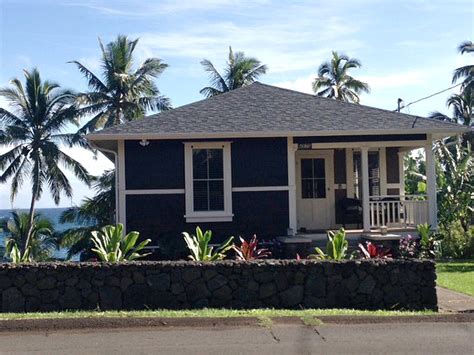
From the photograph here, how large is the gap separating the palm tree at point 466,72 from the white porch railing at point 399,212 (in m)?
23.9

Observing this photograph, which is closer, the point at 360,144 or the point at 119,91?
the point at 360,144

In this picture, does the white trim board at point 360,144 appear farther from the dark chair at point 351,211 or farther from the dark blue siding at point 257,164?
the dark chair at point 351,211

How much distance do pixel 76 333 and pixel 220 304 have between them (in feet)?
9.14

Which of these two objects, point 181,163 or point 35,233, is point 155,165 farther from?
point 35,233

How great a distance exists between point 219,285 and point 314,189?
330 inches

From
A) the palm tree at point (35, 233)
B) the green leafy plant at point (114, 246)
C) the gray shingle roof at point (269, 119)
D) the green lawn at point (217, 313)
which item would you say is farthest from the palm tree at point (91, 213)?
the green lawn at point (217, 313)

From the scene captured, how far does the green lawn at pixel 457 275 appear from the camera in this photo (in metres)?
13.6

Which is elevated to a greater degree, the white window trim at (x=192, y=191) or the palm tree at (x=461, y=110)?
the palm tree at (x=461, y=110)

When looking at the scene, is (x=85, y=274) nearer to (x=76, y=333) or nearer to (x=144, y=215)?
(x=76, y=333)

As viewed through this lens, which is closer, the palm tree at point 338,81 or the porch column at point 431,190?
the porch column at point 431,190

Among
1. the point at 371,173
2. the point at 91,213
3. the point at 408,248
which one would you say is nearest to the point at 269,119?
the point at 371,173

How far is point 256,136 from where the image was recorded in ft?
54.5

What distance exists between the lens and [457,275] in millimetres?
15688

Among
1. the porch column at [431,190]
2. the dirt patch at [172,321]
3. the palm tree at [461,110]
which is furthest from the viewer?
the palm tree at [461,110]
